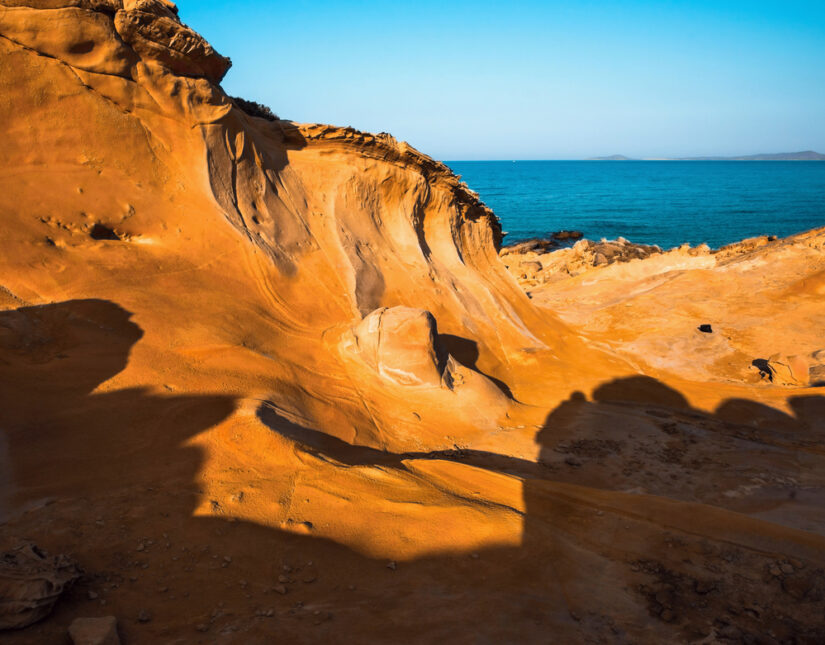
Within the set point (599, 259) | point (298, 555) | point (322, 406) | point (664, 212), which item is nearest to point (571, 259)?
point (599, 259)

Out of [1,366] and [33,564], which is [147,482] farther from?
[1,366]

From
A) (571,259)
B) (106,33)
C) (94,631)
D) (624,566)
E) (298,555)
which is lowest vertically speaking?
(624,566)

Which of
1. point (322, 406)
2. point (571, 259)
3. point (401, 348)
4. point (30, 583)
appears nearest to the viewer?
point (30, 583)

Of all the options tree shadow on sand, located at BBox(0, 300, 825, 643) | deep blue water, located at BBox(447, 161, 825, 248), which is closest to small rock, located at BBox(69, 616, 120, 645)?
tree shadow on sand, located at BBox(0, 300, 825, 643)

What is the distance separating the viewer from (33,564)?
2.45 meters

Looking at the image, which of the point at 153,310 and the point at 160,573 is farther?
the point at 153,310

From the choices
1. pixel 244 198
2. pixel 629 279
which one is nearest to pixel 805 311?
pixel 629 279

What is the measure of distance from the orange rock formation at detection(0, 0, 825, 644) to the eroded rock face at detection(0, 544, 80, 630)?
1.7 inches

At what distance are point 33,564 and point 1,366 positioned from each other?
2.49 metres

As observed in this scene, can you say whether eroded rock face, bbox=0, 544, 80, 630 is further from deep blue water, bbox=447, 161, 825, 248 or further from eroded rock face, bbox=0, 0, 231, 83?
deep blue water, bbox=447, 161, 825, 248

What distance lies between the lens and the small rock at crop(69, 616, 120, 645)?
6.97 ft

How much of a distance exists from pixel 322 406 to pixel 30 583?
3578 mm

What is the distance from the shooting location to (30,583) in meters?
2.32

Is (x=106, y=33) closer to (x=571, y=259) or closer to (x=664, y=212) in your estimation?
(x=571, y=259)
